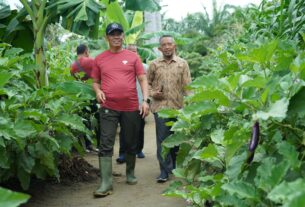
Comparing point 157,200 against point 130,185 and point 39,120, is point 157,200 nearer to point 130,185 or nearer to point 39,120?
point 130,185

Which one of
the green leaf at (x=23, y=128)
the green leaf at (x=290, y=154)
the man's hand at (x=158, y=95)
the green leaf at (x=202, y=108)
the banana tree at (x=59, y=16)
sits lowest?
the green leaf at (x=23, y=128)

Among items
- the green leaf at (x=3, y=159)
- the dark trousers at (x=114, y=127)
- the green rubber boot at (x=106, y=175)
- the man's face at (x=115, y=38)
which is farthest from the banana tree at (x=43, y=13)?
the green leaf at (x=3, y=159)

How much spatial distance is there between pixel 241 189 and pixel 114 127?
3.52 metres

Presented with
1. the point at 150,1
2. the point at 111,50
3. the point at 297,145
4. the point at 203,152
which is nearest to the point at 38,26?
the point at 111,50

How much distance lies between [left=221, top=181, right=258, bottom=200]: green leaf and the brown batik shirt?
12.7ft

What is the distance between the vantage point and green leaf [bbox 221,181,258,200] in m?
1.49

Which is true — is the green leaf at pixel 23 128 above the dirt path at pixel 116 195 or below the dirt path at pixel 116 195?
above

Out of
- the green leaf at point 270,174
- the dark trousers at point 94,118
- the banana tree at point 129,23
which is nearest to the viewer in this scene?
the green leaf at point 270,174

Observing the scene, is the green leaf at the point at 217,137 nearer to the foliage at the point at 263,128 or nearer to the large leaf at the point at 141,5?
the foliage at the point at 263,128

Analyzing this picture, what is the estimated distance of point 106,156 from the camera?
492 centimetres

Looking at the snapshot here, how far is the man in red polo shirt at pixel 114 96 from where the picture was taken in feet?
16.1

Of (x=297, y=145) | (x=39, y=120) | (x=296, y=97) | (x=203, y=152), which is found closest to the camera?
(x=296, y=97)

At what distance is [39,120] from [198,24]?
1376 inches

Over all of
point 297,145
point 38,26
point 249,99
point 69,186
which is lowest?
point 69,186
